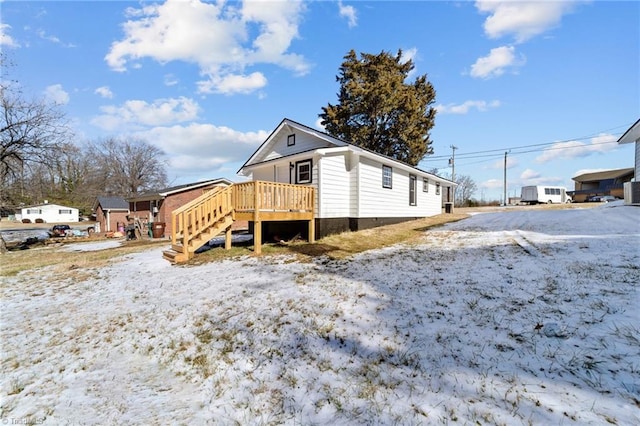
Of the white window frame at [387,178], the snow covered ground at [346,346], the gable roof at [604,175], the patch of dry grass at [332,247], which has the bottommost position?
the snow covered ground at [346,346]

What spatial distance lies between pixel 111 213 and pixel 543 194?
162 feet

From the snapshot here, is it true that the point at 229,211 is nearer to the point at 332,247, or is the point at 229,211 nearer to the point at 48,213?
the point at 332,247

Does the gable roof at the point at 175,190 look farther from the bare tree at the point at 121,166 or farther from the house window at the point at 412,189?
the bare tree at the point at 121,166

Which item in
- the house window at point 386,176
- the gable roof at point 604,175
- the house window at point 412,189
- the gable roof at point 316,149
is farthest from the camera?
the gable roof at point 604,175

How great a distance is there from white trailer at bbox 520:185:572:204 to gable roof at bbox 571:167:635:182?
14895mm

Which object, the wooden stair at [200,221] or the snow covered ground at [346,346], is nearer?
the snow covered ground at [346,346]

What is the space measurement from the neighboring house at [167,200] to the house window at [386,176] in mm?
13362

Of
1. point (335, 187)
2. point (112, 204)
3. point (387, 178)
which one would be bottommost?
point (112, 204)

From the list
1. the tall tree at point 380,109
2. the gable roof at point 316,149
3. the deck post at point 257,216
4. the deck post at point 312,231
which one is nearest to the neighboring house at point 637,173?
the gable roof at point 316,149

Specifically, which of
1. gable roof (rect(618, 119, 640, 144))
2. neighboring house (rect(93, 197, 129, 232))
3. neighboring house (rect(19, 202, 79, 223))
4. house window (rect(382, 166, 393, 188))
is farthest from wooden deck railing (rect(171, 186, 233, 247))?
neighboring house (rect(19, 202, 79, 223))

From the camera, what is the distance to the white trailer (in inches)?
1309

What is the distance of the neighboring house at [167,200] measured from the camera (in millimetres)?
22719

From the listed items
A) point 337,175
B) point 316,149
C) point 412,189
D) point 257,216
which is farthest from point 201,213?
point 412,189

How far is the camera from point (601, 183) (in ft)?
146
